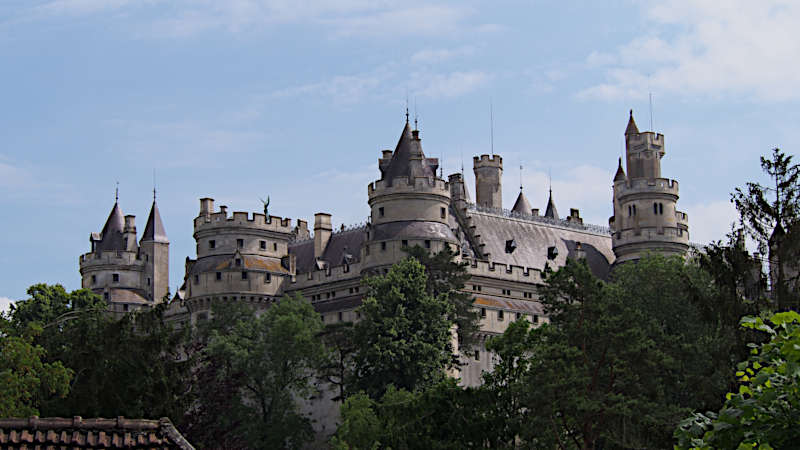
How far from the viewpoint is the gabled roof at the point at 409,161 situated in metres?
75.9

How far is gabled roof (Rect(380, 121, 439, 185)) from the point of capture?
7594 centimetres

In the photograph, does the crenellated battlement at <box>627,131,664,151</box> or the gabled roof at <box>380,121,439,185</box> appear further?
the crenellated battlement at <box>627,131,664,151</box>

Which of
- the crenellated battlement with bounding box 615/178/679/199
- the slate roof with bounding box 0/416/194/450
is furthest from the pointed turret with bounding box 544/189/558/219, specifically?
the slate roof with bounding box 0/416/194/450

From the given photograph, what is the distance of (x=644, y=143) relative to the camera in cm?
8550

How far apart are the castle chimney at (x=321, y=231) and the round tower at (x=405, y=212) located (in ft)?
35.0

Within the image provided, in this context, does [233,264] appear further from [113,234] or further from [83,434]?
[83,434]

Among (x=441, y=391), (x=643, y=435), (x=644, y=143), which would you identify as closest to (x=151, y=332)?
(x=441, y=391)

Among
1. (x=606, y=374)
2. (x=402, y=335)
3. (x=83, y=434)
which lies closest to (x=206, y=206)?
(x=402, y=335)

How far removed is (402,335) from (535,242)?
24149 mm

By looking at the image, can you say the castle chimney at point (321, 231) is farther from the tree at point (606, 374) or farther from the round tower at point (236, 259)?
the tree at point (606, 374)

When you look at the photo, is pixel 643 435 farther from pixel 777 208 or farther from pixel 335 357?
pixel 335 357

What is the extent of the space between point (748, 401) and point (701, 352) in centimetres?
4015

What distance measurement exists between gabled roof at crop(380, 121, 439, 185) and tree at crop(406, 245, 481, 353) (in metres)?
5.86

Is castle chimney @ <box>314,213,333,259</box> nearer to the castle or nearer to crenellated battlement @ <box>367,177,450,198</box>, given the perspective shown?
the castle
